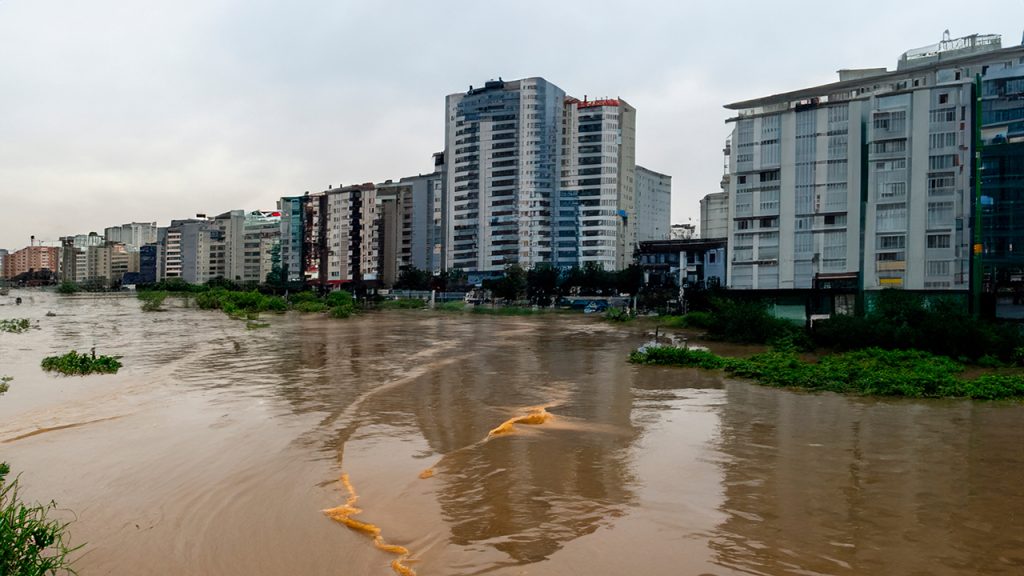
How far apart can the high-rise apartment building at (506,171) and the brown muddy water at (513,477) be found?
8624cm

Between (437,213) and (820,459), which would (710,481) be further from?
(437,213)

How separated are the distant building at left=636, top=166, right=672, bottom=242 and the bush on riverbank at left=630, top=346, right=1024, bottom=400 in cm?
9698

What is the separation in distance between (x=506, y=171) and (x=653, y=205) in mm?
36970

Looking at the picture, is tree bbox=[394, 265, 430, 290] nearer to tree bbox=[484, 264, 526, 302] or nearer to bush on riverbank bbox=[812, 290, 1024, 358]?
tree bbox=[484, 264, 526, 302]

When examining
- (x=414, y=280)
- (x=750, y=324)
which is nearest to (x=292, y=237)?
(x=414, y=280)

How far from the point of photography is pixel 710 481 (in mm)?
9289

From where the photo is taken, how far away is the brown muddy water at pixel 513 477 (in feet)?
22.0

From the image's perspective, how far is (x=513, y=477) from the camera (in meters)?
9.39

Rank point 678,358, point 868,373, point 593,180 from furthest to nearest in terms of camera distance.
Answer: point 593,180 → point 678,358 → point 868,373

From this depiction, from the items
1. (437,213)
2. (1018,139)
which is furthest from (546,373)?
(437,213)

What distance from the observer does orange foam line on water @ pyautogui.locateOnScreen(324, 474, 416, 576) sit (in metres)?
6.36

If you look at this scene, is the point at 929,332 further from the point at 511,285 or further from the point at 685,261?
the point at 511,285

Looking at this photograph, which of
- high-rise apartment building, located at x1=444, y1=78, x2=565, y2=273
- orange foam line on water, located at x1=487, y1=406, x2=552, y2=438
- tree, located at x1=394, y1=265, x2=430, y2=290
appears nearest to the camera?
orange foam line on water, located at x1=487, y1=406, x2=552, y2=438

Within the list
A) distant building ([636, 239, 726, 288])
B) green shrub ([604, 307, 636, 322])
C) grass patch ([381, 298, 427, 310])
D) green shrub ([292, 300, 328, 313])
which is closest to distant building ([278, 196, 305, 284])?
grass patch ([381, 298, 427, 310])
